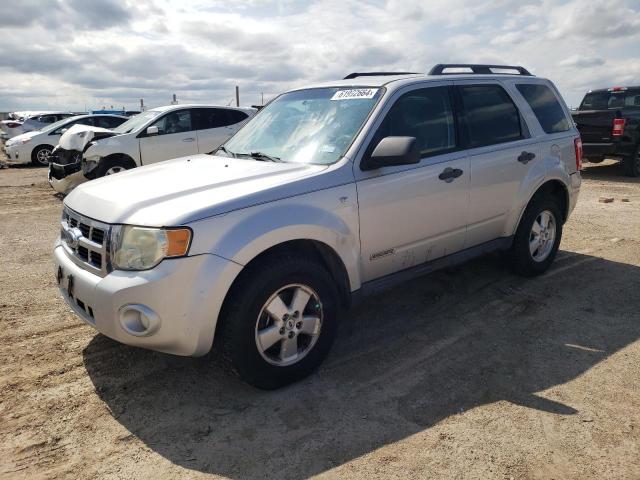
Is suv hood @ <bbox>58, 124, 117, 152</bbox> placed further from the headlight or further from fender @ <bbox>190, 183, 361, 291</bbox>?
fender @ <bbox>190, 183, 361, 291</bbox>

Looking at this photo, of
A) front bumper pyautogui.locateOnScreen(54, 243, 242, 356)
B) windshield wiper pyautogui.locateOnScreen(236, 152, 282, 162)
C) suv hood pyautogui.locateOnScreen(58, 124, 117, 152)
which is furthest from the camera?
suv hood pyautogui.locateOnScreen(58, 124, 117, 152)

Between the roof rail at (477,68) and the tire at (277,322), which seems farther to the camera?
the roof rail at (477,68)

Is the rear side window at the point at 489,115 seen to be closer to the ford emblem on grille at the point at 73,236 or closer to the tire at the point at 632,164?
the ford emblem on grille at the point at 73,236

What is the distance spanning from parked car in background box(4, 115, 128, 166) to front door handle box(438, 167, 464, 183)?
13.0m

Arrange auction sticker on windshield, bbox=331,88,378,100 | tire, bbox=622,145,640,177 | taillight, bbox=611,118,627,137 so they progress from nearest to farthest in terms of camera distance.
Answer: auction sticker on windshield, bbox=331,88,378,100, taillight, bbox=611,118,627,137, tire, bbox=622,145,640,177

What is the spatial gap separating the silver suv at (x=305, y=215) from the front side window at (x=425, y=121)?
12 mm

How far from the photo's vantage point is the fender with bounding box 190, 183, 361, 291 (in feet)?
8.98

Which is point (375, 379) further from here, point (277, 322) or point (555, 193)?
point (555, 193)

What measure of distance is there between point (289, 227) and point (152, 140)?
301 inches

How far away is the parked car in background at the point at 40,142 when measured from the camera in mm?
14852

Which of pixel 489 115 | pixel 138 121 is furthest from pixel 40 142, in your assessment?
pixel 489 115

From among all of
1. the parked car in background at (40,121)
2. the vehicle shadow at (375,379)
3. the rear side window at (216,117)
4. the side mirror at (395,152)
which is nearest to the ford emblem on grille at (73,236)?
the vehicle shadow at (375,379)

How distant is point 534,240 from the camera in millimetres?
4906

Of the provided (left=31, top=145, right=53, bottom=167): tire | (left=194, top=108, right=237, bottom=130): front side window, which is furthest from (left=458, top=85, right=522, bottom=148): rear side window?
(left=31, top=145, right=53, bottom=167): tire
